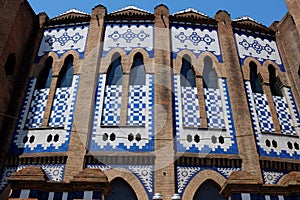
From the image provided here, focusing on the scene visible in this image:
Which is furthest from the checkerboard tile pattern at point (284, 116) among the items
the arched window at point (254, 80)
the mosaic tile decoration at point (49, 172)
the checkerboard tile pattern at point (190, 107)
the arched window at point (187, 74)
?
the mosaic tile decoration at point (49, 172)

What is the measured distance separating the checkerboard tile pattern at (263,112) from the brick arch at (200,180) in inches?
83.9

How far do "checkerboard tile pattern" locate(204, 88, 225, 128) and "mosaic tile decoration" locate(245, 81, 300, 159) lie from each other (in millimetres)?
963

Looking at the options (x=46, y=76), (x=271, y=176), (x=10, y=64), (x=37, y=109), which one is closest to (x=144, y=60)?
(x=46, y=76)

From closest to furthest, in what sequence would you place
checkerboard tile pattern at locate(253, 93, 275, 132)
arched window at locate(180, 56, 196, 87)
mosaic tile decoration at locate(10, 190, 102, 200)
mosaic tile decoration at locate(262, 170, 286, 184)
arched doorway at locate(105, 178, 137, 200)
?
mosaic tile decoration at locate(10, 190, 102, 200), arched doorway at locate(105, 178, 137, 200), mosaic tile decoration at locate(262, 170, 286, 184), checkerboard tile pattern at locate(253, 93, 275, 132), arched window at locate(180, 56, 196, 87)

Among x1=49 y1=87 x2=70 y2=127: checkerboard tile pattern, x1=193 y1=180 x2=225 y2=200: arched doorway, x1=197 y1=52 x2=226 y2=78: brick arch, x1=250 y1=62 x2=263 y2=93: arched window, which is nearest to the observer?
x1=193 y1=180 x2=225 y2=200: arched doorway

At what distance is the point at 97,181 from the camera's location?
449 centimetres

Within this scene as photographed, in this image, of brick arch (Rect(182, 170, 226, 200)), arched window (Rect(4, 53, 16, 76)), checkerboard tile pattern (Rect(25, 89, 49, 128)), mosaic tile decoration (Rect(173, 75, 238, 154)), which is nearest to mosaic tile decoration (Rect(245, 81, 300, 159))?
mosaic tile decoration (Rect(173, 75, 238, 154))

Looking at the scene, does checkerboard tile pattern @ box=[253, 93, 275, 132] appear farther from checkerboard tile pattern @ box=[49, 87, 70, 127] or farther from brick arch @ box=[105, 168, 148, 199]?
checkerboard tile pattern @ box=[49, 87, 70, 127]

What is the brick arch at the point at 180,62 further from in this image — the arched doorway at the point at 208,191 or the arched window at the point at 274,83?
the arched doorway at the point at 208,191

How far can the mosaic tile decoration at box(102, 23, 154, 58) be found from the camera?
9.75 metres

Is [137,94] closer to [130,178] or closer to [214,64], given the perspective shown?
[130,178]

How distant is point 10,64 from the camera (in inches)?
369

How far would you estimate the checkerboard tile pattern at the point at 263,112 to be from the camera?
8746 mm

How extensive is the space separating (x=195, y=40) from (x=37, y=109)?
5.48m
